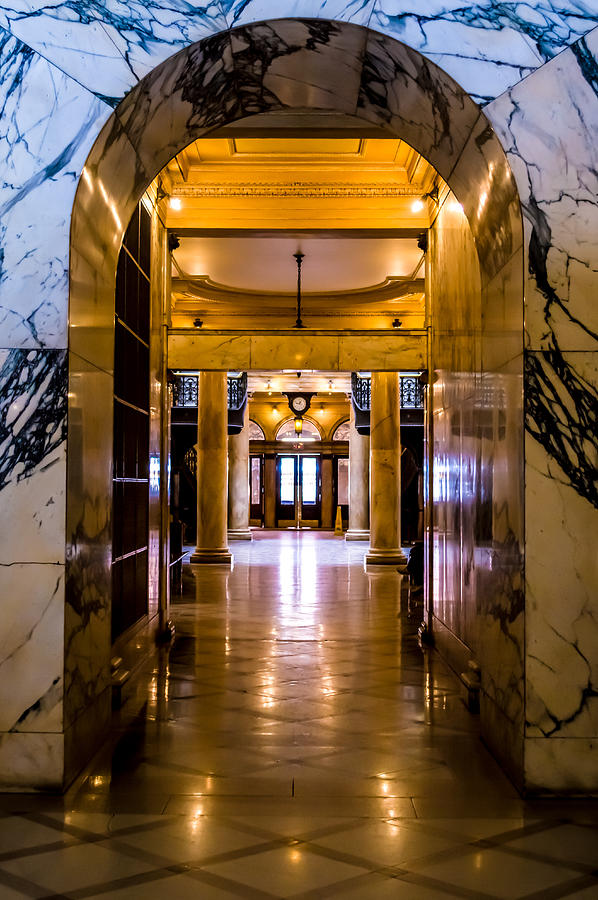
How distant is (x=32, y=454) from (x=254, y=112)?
7.59 ft

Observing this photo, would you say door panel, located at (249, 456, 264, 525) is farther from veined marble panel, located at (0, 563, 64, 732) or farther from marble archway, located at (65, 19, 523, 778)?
veined marble panel, located at (0, 563, 64, 732)

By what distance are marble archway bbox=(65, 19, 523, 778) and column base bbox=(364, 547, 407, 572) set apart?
11.3 meters

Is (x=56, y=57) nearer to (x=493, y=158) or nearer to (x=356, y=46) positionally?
(x=356, y=46)

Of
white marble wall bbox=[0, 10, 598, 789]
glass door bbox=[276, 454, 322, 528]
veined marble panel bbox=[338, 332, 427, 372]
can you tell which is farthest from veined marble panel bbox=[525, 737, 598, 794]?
glass door bbox=[276, 454, 322, 528]

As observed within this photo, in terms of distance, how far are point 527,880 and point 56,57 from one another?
3903 mm

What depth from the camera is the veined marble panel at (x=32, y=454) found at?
4012 millimetres

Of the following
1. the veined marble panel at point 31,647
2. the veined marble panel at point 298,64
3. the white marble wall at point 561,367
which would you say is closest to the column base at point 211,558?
the veined marble panel at point 298,64

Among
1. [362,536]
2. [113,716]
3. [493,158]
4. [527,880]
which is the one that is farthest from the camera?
[362,536]

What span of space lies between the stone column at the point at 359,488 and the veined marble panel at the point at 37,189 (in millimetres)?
19875

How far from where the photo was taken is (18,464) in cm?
404

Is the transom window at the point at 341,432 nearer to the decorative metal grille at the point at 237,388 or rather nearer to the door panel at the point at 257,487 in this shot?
the door panel at the point at 257,487

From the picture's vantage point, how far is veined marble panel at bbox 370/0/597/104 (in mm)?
4000

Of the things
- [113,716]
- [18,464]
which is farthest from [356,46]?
[113,716]

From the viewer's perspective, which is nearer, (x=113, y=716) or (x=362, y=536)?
(x=113, y=716)
